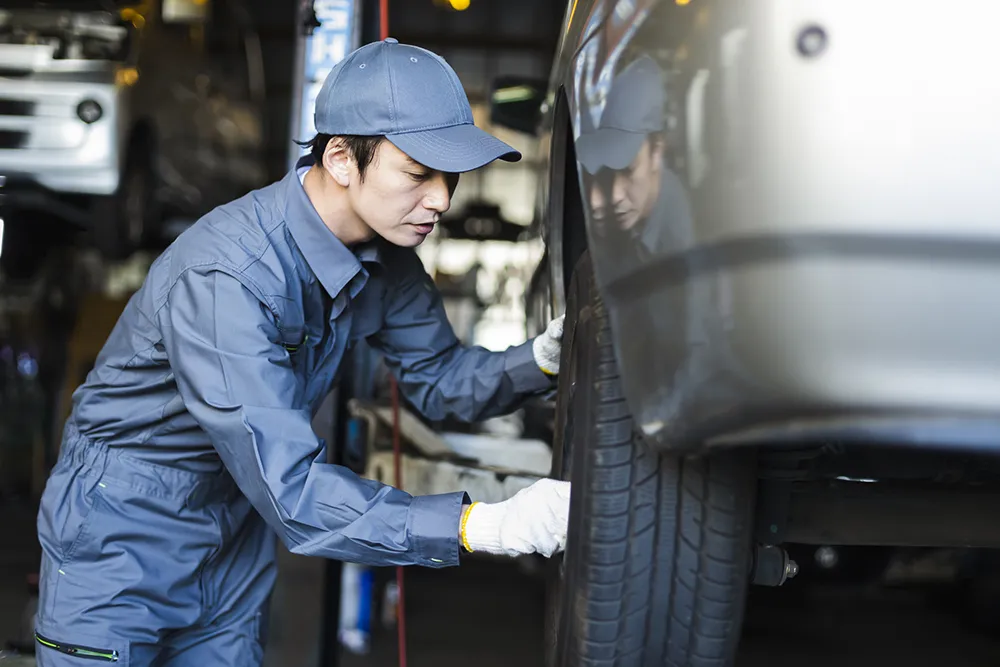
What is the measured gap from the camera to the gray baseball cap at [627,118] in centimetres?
110

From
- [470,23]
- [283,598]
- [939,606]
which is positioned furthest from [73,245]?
[470,23]

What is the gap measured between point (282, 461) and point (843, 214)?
0.86 metres

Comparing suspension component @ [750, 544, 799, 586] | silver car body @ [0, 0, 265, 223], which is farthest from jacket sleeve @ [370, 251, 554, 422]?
silver car body @ [0, 0, 265, 223]

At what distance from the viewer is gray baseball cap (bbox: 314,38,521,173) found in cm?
155

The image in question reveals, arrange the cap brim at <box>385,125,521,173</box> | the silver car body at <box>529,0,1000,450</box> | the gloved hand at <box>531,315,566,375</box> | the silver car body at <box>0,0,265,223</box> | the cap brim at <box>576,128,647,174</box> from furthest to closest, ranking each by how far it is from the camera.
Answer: the silver car body at <box>0,0,265,223</box> < the gloved hand at <box>531,315,566,375</box> < the cap brim at <box>385,125,521,173</box> < the cap brim at <box>576,128,647,174</box> < the silver car body at <box>529,0,1000,450</box>

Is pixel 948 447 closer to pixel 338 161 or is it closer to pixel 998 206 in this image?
pixel 998 206

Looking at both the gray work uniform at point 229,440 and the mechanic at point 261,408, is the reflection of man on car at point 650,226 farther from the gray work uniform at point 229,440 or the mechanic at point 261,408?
the gray work uniform at point 229,440

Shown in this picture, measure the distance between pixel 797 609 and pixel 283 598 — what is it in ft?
7.62

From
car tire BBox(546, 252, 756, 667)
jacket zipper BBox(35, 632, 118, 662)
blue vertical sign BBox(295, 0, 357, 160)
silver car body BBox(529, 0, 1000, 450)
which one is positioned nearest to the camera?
silver car body BBox(529, 0, 1000, 450)

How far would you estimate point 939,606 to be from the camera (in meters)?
4.31

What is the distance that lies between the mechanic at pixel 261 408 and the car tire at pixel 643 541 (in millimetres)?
138

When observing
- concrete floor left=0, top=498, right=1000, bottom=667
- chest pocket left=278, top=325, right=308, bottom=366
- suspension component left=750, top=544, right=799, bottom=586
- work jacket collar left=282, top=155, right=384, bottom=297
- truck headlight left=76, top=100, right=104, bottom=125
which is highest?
truck headlight left=76, top=100, right=104, bottom=125

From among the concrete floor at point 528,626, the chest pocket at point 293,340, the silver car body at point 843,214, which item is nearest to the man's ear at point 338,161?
the chest pocket at point 293,340

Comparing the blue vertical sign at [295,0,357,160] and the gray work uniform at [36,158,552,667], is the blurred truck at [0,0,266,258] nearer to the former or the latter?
the blue vertical sign at [295,0,357,160]
